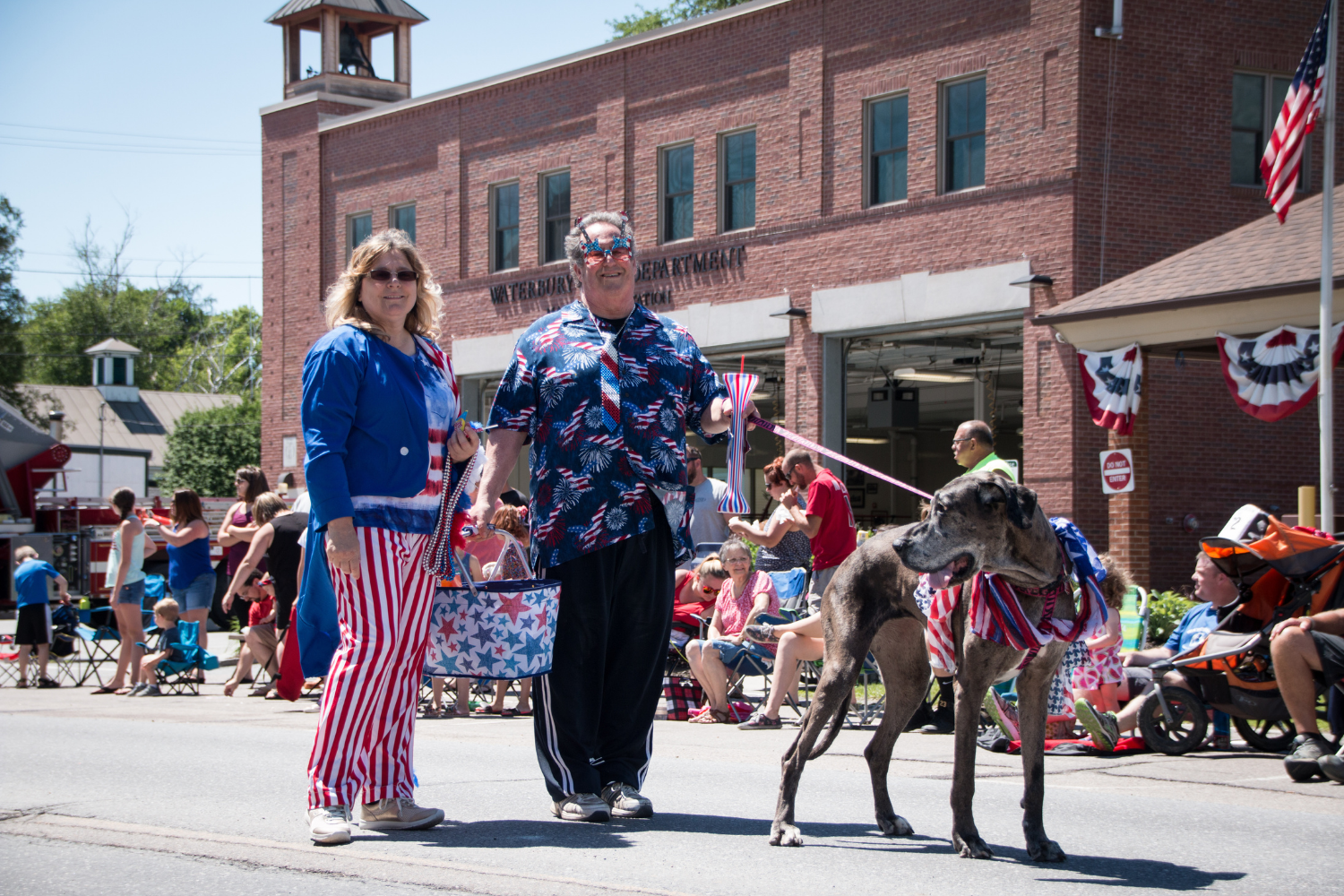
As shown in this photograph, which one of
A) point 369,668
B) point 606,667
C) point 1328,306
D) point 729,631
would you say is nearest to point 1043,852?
point 606,667

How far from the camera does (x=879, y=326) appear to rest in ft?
75.3

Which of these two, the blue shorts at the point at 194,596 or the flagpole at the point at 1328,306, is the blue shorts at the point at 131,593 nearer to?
the blue shorts at the point at 194,596

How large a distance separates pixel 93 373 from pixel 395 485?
258 feet

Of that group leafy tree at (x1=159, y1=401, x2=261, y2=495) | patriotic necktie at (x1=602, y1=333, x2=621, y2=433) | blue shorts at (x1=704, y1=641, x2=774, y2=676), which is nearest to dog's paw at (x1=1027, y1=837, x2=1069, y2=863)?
patriotic necktie at (x1=602, y1=333, x2=621, y2=433)

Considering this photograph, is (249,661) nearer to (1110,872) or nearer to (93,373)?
(1110,872)

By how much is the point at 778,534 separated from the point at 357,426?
640cm

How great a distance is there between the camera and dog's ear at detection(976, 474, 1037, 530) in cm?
473

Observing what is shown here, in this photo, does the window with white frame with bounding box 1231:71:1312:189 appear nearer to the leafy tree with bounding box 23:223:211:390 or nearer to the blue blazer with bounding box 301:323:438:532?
the blue blazer with bounding box 301:323:438:532

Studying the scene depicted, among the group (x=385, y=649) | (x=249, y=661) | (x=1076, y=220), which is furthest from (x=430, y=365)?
(x=1076, y=220)

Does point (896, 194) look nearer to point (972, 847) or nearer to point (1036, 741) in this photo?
point (1036, 741)

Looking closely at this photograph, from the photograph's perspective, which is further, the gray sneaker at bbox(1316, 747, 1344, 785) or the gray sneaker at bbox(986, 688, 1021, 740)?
the gray sneaker at bbox(986, 688, 1021, 740)

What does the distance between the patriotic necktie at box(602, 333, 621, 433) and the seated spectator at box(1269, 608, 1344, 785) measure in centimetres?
420

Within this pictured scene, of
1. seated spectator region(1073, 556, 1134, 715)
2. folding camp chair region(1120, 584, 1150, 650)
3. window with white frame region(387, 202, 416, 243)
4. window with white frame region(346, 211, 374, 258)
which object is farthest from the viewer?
window with white frame region(346, 211, 374, 258)

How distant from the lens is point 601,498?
18.3 feet
